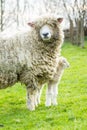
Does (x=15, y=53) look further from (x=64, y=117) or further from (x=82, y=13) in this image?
(x=82, y=13)

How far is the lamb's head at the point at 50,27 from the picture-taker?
959 centimetres

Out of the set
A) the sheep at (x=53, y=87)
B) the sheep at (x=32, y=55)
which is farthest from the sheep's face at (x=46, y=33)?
the sheep at (x=53, y=87)

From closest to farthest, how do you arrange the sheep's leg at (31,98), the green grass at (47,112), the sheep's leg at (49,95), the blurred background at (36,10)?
1. the green grass at (47,112)
2. the sheep's leg at (31,98)
3. the sheep's leg at (49,95)
4. the blurred background at (36,10)

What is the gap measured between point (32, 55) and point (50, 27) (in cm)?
74

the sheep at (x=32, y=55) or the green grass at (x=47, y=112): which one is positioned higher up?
the sheep at (x=32, y=55)

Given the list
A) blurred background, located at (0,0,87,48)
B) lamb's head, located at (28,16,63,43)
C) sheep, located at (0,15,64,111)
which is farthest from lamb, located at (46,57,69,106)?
blurred background, located at (0,0,87,48)

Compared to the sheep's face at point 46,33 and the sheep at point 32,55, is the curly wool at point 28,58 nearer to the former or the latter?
the sheep at point 32,55

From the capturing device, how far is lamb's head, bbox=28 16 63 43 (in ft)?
31.4

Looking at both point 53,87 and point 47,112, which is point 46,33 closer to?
point 53,87

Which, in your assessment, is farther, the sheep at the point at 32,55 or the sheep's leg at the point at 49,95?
the sheep's leg at the point at 49,95

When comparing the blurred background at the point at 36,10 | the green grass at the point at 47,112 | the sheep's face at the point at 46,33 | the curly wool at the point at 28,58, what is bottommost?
the blurred background at the point at 36,10

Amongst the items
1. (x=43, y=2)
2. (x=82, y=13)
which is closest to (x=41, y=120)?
(x=82, y=13)

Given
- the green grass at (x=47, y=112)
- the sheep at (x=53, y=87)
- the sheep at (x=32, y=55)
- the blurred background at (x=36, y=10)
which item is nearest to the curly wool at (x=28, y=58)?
the sheep at (x=32, y=55)

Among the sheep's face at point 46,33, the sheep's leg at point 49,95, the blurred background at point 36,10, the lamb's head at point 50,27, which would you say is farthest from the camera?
the blurred background at point 36,10
